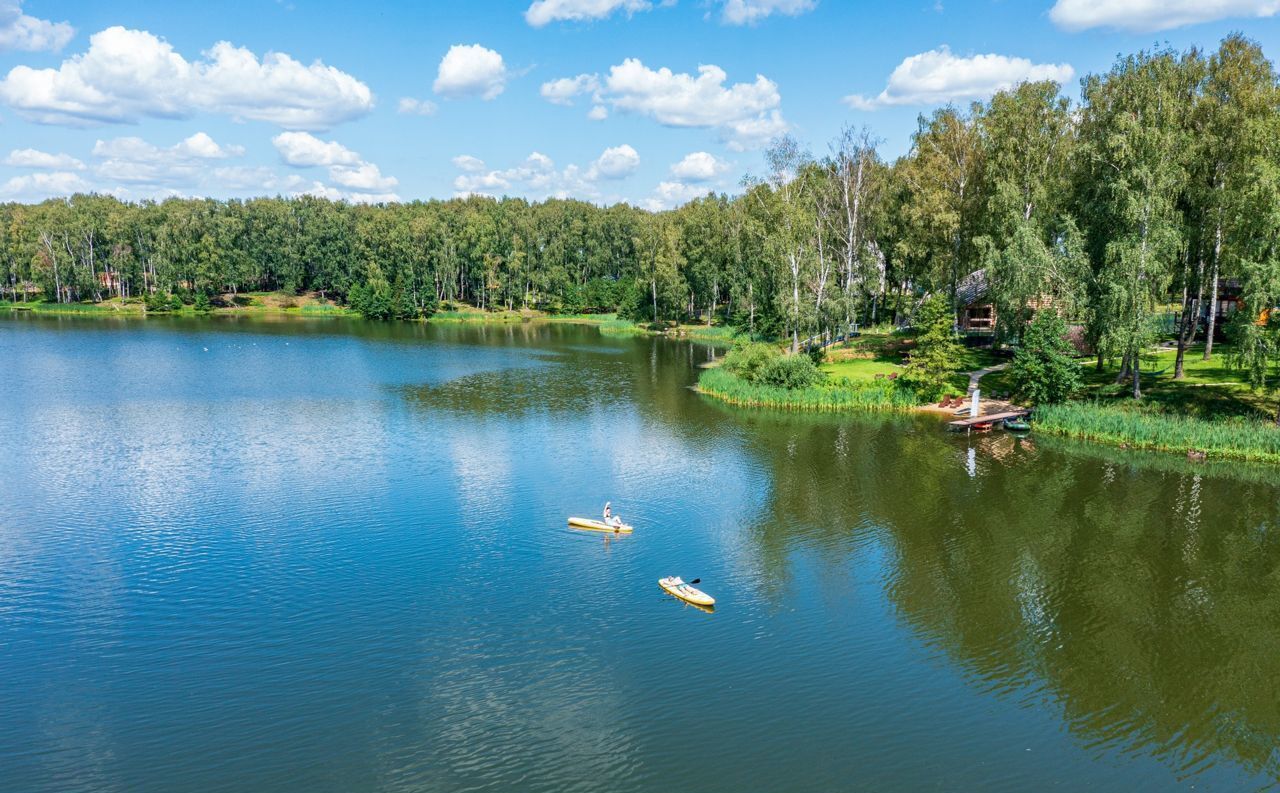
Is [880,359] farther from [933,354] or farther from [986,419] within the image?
[986,419]

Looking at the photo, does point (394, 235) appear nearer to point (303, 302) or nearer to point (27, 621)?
point (303, 302)

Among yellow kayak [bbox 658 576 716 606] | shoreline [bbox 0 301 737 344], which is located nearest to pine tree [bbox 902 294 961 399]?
yellow kayak [bbox 658 576 716 606]

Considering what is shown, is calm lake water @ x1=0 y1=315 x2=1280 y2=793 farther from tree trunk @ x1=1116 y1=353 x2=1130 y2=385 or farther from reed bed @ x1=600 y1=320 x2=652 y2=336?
reed bed @ x1=600 y1=320 x2=652 y2=336

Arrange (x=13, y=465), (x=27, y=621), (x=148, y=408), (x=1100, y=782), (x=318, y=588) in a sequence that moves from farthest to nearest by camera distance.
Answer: (x=148, y=408)
(x=13, y=465)
(x=318, y=588)
(x=27, y=621)
(x=1100, y=782)

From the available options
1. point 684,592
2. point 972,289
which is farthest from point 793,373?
point 684,592

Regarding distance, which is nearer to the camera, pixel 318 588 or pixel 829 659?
pixel 829 659

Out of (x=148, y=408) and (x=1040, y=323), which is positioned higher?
(x=1040, y=323)

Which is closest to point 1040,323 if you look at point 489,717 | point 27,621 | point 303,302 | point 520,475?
point 520,475
